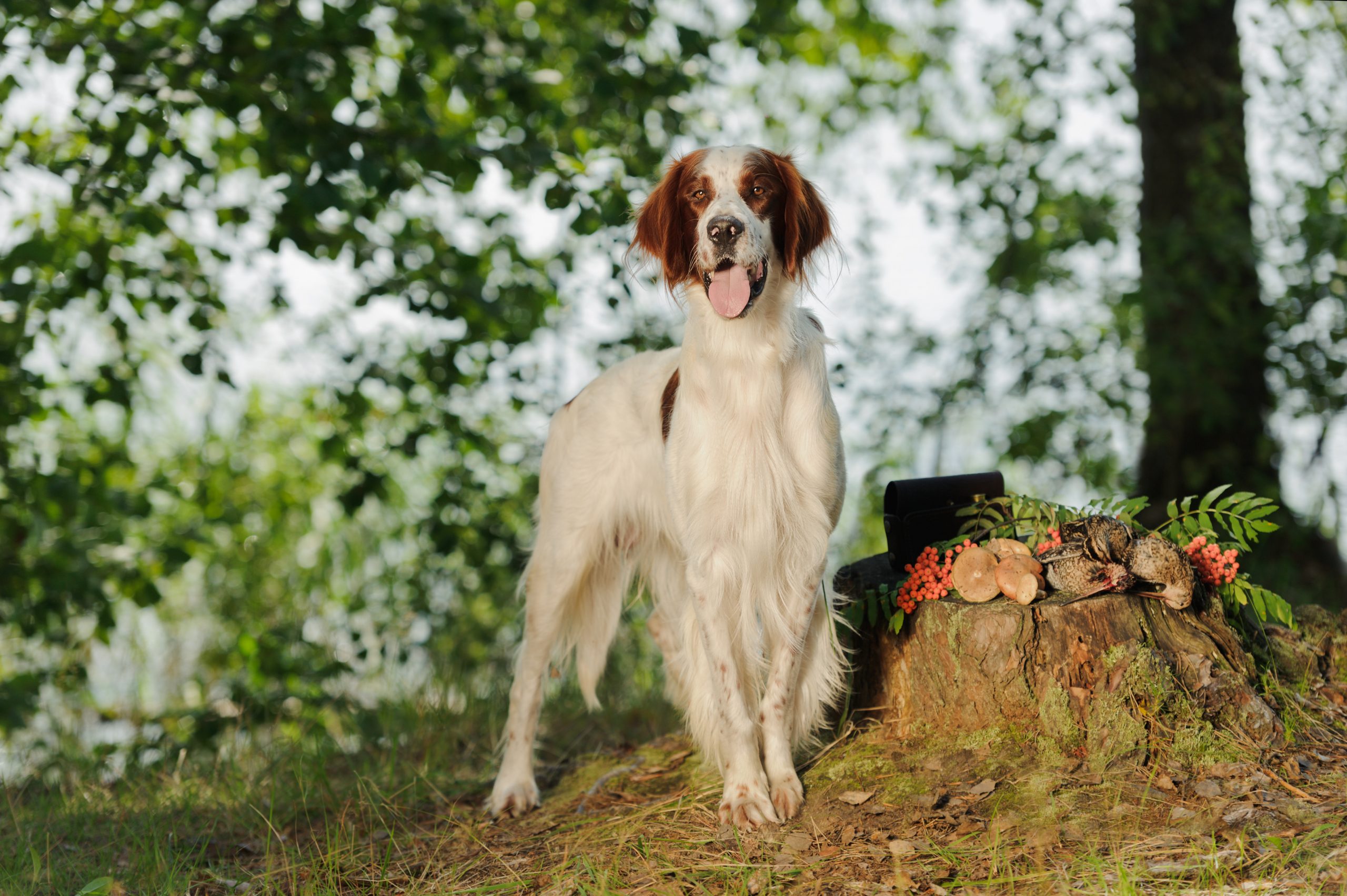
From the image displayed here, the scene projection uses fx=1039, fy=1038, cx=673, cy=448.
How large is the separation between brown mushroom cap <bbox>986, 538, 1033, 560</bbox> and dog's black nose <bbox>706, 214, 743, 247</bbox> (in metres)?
1.13

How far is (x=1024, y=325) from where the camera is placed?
20.6ft

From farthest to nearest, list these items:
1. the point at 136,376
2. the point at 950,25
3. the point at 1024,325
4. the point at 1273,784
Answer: the point at 950,25 → the point at 1024,325 → the point at 136,376 → the point at 1273,784

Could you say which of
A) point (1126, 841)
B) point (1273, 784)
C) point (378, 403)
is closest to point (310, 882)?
point (1126, 841)

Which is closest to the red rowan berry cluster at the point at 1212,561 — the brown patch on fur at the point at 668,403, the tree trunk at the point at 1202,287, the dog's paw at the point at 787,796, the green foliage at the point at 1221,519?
the green foliage at the point at 1221,519

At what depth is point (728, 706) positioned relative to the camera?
9.12 ft

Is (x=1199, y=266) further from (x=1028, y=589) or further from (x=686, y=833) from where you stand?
(x=686, y=833)

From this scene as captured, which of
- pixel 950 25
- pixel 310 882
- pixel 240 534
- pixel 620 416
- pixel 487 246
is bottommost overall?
pixel 310 882

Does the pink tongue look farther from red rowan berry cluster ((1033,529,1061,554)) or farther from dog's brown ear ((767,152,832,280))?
red rowan berry cluster ((1033,529,1061,554))

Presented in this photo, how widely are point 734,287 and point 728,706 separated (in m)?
1.11

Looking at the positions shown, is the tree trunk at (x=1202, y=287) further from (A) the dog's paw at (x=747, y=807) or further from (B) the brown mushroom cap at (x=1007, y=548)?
(A) the dog's paw at (x=747, y=807)

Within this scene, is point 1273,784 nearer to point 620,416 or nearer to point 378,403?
point 620,416

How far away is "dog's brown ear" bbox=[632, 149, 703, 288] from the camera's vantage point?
2805mm

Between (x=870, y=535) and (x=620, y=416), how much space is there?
15.0 ft

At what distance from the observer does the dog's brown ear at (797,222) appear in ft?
9.08
